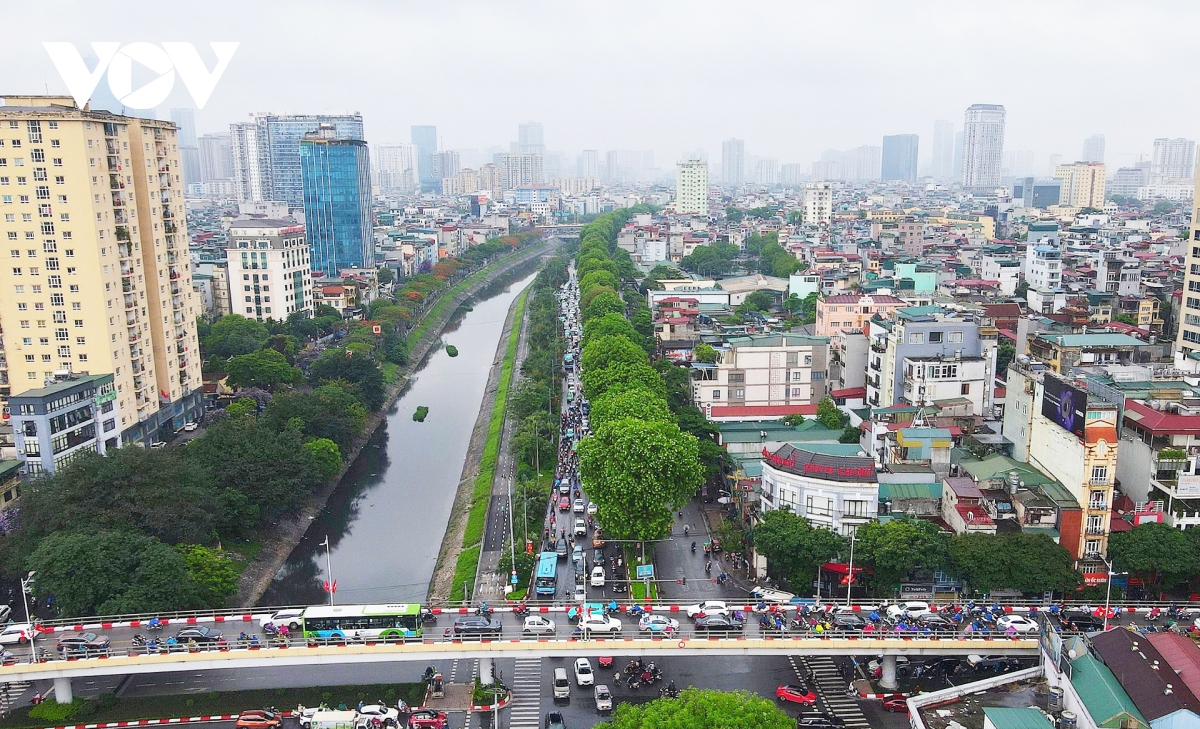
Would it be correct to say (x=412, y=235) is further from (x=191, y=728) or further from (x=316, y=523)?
(x=191, y=728)

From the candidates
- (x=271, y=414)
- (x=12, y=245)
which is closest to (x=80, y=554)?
(x=271, y=414)

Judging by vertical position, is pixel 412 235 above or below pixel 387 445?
above

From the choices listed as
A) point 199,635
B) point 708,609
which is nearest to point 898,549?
point 708,609

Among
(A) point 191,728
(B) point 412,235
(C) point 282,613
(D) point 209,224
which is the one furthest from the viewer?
(D) point 209,224

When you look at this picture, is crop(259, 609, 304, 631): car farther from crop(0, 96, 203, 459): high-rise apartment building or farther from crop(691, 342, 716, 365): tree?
crop(691, 342, 716, 365): tree

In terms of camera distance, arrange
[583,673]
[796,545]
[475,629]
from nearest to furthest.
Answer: [475,629] → [583,673] → [796,545]

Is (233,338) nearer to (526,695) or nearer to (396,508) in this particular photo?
(396,508)

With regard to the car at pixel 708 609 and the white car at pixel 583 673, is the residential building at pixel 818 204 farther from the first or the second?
the white car at pixel 583 673
